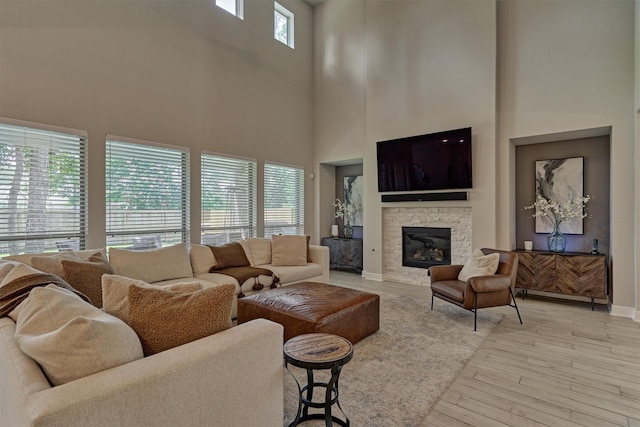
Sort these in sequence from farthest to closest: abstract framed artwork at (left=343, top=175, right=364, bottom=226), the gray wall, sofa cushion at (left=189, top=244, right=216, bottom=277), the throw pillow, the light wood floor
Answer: abstract framed artwork at (left=343, top=175, right=364, bottom=226) → the gray wall → the throw pillow → sofa cushion at (left=189, top=244, right=216, bottom=277) → the light wood floor

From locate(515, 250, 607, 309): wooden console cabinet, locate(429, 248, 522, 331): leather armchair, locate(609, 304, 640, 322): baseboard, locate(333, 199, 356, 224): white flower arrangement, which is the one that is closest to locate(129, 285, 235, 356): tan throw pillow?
locate(429, 248, 522, 331): leather armchair

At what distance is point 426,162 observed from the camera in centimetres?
537

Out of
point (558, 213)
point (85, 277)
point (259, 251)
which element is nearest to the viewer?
point (85, 277)

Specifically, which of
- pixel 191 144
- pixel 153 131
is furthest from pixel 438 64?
pixel 153 131

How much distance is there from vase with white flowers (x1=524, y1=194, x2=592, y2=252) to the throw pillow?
4.42 m

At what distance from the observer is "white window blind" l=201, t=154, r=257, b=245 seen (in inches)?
205

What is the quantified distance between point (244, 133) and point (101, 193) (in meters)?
2.50

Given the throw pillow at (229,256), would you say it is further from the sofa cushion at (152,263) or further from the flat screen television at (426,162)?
the flat screen television at (426,162)

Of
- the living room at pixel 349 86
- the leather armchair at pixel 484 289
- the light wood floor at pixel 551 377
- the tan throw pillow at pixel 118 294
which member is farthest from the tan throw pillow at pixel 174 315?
the living room at pixel 349 86

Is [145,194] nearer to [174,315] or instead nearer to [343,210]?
[174,315]

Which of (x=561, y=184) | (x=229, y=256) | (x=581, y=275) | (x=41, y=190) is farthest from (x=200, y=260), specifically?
(x=561, y=184)

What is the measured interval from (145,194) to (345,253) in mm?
3865

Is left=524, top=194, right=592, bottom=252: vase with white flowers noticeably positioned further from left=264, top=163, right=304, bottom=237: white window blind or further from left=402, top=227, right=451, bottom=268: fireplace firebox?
left=264, top=163, right=304, bottom=237: white window blind

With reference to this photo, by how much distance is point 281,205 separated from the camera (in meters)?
6.52
